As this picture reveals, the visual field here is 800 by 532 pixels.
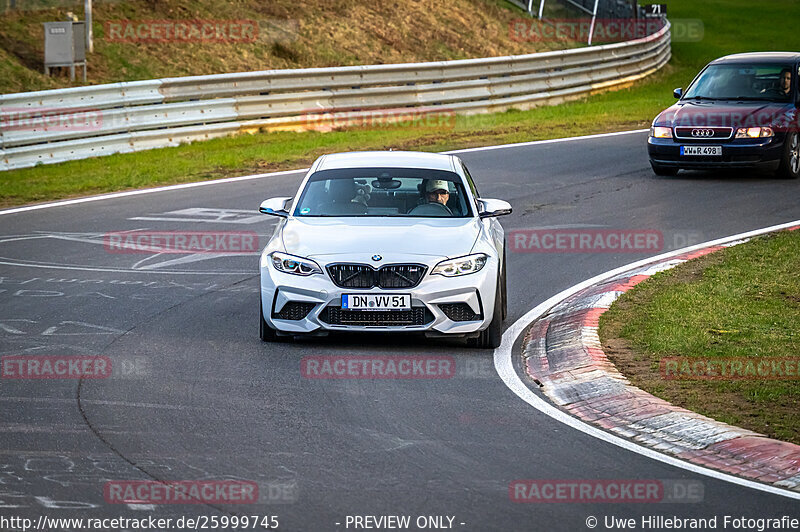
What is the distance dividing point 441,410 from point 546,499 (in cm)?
180

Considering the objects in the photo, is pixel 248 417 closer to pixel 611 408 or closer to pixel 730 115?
pixel 611 408

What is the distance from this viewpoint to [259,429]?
755cm

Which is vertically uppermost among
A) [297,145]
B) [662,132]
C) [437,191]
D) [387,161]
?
[387,161]

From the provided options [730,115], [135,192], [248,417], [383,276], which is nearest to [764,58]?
[730,115]

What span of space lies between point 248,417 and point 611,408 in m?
2.37

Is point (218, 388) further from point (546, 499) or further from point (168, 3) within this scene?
point (168, 3)

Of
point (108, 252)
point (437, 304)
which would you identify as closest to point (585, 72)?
point (108, 252)

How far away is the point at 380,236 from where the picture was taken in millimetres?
9859

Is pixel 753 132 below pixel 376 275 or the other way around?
below

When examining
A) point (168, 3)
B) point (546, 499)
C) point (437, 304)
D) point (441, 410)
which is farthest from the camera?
point (168, 3)

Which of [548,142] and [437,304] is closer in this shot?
[437,304]

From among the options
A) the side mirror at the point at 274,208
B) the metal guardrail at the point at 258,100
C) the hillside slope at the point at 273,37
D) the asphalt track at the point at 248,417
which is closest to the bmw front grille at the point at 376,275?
the asphalt track at the point at 248,417

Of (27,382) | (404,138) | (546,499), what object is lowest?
(404,138)

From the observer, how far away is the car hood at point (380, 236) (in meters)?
9.69
